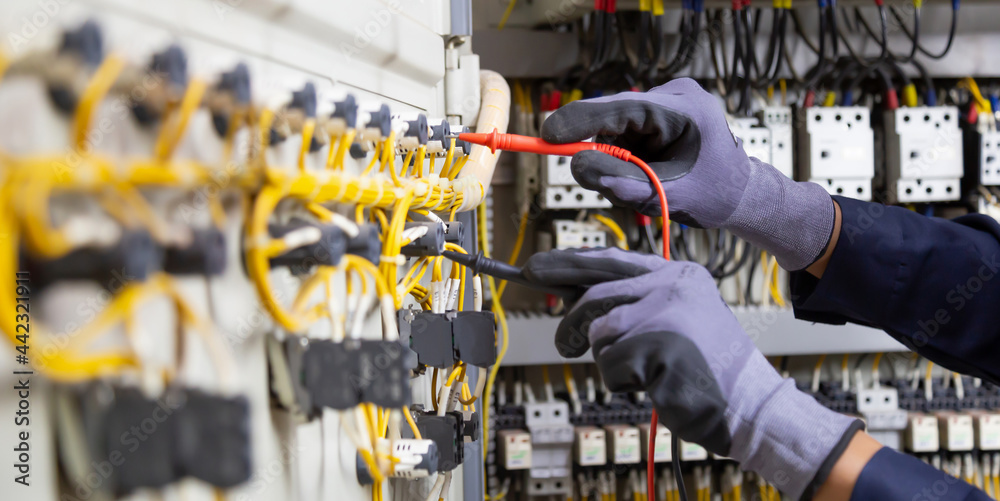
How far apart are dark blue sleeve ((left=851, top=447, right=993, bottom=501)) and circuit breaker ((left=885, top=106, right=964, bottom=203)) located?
4.33 feet

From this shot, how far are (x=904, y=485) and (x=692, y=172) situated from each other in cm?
41

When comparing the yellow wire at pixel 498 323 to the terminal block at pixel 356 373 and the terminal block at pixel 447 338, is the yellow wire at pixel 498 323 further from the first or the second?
the terminal block at pixel 356 373

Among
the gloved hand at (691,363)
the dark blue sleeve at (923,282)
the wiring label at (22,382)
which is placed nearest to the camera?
the wiring label at (22,382)

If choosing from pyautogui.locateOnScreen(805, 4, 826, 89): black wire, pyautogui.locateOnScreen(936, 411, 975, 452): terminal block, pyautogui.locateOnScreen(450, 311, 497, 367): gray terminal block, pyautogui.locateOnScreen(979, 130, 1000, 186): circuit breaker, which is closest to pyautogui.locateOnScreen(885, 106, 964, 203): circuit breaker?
pyautogui.locateOnScreen(979, 130, 1000, 186): circuit breaker

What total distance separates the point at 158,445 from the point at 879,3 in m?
1.83

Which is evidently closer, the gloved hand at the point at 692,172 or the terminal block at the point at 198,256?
the terminal block at the point at 198,256

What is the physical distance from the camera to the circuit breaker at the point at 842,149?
5.47 ft

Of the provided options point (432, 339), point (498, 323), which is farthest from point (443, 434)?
point (498, 323)

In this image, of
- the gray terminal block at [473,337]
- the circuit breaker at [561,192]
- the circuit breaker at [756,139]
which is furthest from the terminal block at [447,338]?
the circuit breaker at [756,139]

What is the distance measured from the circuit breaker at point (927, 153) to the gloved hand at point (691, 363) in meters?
1.34

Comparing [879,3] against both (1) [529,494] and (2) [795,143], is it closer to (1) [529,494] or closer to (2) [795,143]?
(2) [795,143]

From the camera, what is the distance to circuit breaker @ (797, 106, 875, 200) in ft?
5.47

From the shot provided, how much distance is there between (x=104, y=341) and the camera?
0.26 meters

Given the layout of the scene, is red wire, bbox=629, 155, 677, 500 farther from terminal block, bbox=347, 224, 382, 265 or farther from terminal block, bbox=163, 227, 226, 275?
terminal block, bbox=163, 227, 226, 275
